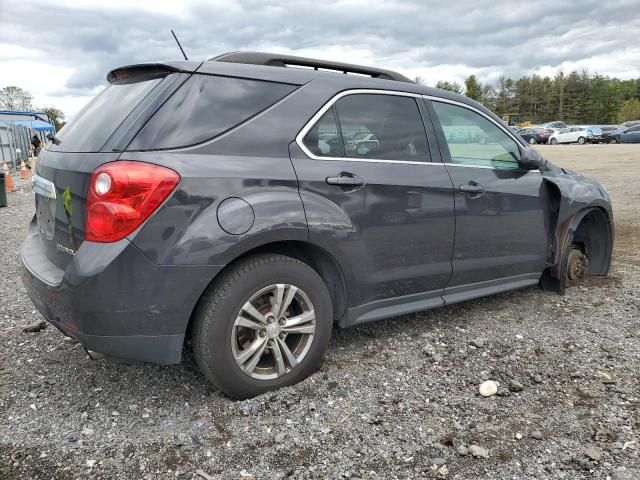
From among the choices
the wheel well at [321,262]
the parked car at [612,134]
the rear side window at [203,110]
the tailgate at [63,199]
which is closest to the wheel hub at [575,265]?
the wheel well at [321,262]

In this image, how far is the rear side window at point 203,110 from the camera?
2.61m

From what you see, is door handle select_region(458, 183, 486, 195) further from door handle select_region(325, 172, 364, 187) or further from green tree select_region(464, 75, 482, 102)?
green tree select_region(464, 75, 482, 102)

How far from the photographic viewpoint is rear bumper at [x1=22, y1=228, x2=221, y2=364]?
246 cm

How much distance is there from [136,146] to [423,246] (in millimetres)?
1876

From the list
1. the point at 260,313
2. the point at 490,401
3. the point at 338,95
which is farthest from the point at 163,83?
the point at 490,401

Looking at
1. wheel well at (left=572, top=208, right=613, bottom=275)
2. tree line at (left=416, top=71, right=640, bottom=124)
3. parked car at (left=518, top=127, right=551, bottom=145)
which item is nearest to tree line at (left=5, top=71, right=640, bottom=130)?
tree line at (left=416, top=71, right=640, bottom=124)

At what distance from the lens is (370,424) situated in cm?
271

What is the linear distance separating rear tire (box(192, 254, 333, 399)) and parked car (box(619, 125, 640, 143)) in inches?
1672

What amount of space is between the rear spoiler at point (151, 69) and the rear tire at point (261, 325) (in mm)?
1058

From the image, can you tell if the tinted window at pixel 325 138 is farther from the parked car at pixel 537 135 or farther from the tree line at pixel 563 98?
the tree line at pixel 563 98

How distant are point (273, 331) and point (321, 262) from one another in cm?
52

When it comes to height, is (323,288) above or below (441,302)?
above

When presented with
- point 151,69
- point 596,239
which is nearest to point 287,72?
point 151,69

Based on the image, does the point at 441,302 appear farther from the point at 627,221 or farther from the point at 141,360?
the point at 627,221
